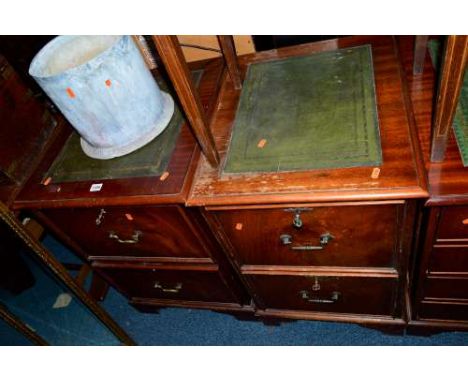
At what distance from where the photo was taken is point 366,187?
0.91m

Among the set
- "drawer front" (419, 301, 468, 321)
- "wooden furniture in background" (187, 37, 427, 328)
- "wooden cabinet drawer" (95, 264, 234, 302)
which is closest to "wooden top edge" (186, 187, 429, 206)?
"wooden furniture in background" (187, 37, 427, 328)

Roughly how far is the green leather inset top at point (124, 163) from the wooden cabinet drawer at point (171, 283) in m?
0.48

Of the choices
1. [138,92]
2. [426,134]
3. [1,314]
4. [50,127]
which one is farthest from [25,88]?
[426,134]

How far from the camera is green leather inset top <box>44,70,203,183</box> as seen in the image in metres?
1.18

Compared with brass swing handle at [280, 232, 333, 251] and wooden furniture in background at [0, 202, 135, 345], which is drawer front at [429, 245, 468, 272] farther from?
wooden furniture in background at [0, 202, 135, 345]

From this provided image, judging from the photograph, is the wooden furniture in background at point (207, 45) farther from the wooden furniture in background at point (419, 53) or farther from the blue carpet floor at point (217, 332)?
the blue carpet floor at point (217, 332)

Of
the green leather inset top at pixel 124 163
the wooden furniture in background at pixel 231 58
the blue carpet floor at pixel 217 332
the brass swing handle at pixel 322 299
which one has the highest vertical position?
the wooden furniture in background at pixel 231 58

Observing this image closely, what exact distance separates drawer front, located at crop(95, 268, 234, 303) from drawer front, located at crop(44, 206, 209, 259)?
14cm

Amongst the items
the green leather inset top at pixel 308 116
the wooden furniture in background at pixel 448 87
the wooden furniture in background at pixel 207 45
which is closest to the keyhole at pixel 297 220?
the green leather inset top at pixel 308 116

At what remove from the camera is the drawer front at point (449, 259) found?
1.07 meters

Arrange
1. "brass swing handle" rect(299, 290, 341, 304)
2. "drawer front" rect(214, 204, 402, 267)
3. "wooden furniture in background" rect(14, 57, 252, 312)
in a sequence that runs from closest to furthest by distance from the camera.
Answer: "drawer front" rect(214, 204, 402, 267), "wooden furniture in background" rect(14, 57, 252, 312), "brass swing handle" rect(299, 290, 341, 304)
